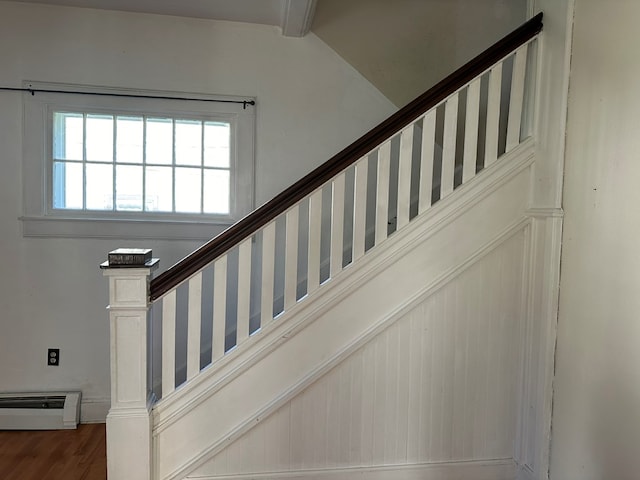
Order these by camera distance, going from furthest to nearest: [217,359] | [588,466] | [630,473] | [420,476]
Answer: [420,476], [217,359], [588,466], [630,473]

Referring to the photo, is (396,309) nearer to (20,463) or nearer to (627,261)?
(627,261)

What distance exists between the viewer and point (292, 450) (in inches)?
67.6

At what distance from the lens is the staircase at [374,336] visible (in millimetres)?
1626

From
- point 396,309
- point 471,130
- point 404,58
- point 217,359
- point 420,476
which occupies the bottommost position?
point 420,476

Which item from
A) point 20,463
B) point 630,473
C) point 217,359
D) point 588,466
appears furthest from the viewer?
point 20,463

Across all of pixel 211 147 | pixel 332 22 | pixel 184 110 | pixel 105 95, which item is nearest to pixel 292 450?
pixel 211 147

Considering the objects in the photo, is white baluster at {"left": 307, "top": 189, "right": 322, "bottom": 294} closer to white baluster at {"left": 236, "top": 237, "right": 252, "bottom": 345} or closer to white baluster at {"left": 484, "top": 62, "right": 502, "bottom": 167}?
white baluster at {"left": 236, "top": 237, "right": 252, "bottom": 345}

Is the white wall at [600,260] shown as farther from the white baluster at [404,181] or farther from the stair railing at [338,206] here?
the white baluster at [404,181]

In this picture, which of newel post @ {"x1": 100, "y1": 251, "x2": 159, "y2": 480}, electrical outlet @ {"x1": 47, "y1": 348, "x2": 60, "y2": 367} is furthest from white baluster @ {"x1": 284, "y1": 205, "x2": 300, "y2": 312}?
electrical outlet @ {"x1": 47, "y1": 348, "x2": 60, "y2": 367}

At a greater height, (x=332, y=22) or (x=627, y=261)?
(x=332, y=22)

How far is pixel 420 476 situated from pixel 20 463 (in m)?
2.02

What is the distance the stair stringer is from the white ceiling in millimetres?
1440

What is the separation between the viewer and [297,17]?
2.30 m

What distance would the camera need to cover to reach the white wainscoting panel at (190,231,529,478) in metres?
1.71
